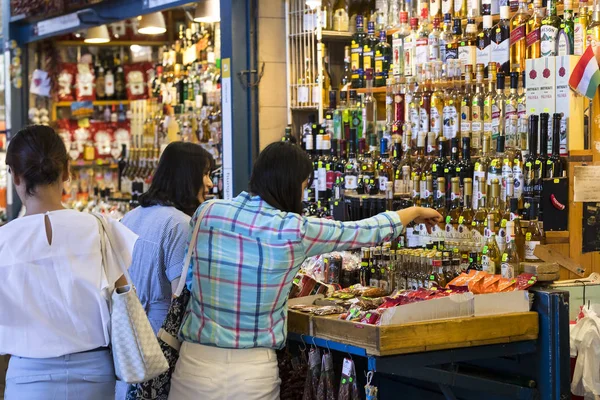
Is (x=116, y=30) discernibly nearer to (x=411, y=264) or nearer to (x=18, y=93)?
(x=18, y=93)

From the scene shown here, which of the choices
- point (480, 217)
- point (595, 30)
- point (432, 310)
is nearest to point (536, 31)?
point (595, 30)

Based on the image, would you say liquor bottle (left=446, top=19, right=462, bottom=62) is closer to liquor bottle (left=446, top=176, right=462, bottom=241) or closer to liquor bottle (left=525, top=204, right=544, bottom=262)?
liquor bottle (left=446, top=176, right=462, bottom=241)

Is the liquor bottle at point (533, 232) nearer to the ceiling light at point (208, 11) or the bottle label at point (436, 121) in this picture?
the bottle label at point (436, 121)

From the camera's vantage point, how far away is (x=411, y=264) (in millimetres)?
4520

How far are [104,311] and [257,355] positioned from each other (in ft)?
2.16

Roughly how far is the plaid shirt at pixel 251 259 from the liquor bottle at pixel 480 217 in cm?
115

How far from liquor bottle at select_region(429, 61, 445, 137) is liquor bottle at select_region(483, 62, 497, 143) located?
11.9 inches

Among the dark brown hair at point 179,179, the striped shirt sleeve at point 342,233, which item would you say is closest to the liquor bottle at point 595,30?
the striped shirt sleeve at point 342,233

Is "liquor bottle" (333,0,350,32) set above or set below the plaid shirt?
above

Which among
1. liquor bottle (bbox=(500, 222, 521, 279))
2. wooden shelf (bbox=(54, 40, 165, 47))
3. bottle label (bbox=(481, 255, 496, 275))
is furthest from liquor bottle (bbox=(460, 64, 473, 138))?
wooden shelf (bbox=(54, 40, 165, 47))

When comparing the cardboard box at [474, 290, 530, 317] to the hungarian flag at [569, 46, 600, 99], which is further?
the hungarian flag at [569, 46, 600, 99]

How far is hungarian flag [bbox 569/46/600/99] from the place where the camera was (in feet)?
14.5

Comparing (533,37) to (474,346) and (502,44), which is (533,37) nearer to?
(502,44)

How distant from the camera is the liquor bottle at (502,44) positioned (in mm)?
4844
